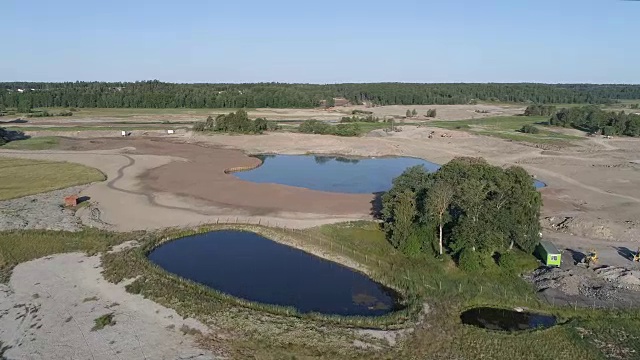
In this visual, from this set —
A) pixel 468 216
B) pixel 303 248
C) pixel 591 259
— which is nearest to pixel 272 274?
pixel 303 248

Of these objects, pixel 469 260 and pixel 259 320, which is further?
pixel 469 260

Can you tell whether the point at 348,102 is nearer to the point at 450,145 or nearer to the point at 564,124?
the point at 564,124

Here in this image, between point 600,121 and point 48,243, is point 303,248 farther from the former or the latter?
point 600,121

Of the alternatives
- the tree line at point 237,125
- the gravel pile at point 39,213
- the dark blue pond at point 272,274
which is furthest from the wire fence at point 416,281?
the tree line at point 237,125

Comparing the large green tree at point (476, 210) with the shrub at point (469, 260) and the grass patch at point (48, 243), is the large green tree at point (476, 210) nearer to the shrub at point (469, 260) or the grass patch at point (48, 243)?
the shrub at point (469, 260)

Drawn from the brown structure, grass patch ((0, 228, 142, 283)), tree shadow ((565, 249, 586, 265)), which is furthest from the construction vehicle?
the brown structure
